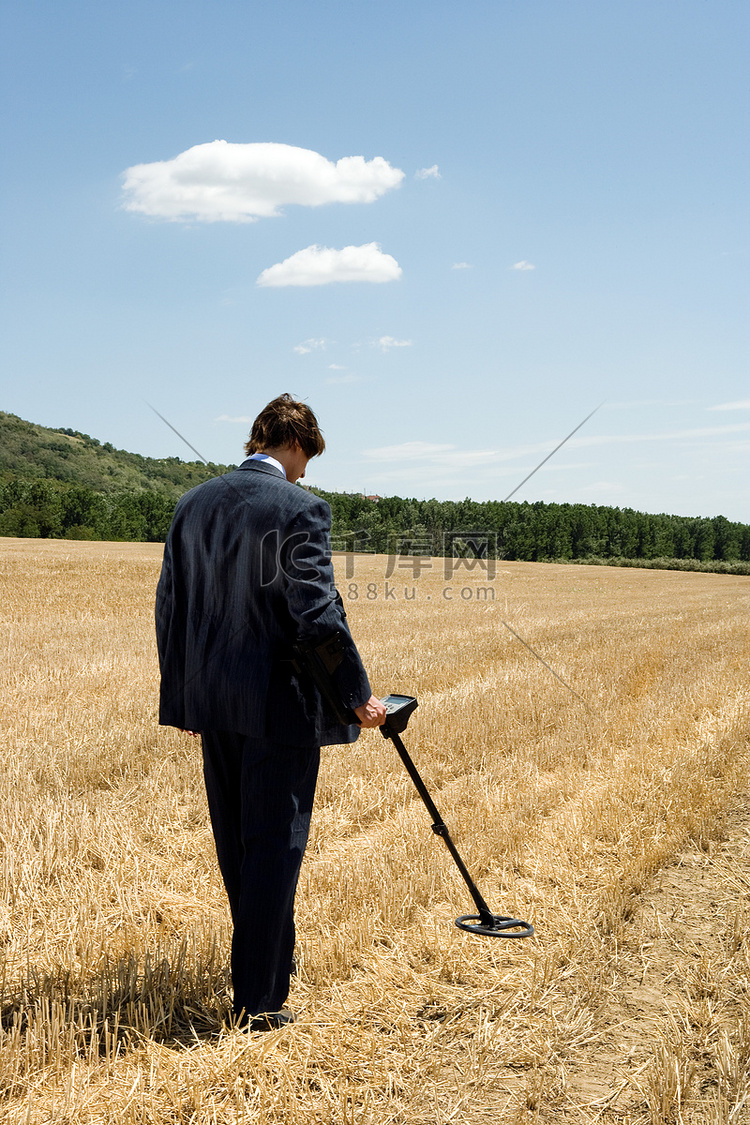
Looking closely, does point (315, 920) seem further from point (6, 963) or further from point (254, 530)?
point (254, 530)

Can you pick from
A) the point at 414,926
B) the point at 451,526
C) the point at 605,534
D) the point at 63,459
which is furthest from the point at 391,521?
the point at 63,459

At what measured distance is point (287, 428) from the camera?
3363 millimetres

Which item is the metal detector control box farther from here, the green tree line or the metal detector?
the green tree line

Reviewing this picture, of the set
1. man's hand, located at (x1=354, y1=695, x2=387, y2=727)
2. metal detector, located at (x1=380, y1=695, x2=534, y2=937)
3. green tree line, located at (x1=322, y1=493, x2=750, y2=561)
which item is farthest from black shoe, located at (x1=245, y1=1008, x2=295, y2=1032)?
green tree line, located at (x1=322, y1=493, x2=750, y2=561)

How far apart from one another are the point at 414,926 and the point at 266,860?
1306mm

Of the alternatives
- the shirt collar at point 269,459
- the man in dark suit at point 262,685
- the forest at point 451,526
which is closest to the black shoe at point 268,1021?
the man in dark suit at point 262,685

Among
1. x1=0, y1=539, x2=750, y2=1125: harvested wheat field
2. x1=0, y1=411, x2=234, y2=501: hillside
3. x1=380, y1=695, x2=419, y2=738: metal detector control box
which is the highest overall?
x1=0, y1=411, x2=234, y2=501: hillside

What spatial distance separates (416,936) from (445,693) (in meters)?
5.41

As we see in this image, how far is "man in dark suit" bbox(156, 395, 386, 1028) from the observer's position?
310 centimetres

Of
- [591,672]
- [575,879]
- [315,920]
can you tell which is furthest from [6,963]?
[591,672]

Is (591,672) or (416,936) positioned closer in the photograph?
(416,936)

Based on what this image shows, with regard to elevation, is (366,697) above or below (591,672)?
above

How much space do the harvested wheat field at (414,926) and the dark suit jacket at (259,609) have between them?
3.98 feet

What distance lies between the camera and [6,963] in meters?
3.64
